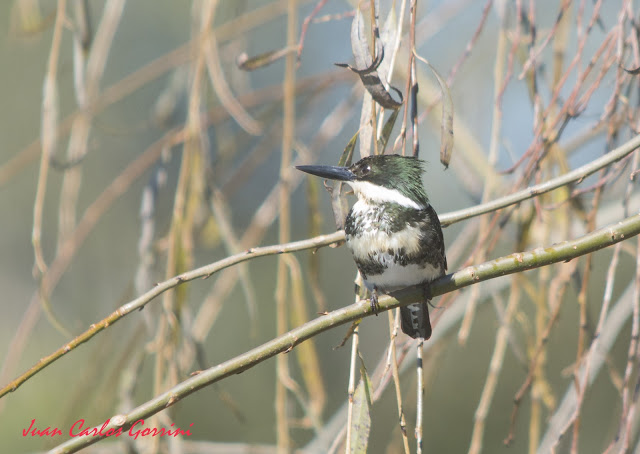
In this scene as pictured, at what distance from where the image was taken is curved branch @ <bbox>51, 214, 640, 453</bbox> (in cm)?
132

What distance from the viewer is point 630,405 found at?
162cm

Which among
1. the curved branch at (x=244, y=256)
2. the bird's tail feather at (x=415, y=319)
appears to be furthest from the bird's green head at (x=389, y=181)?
the curved branch at (x=244, y=256)

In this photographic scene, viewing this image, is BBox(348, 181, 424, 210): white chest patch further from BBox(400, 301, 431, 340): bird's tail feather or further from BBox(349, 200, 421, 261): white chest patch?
BBox(400, 301, 431, 340): bird's tail feather

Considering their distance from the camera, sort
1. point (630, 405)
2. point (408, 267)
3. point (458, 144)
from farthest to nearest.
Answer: point (458, 144)
point (408, 267)
point (630, 405)

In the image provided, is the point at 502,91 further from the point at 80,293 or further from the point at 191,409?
the point at 191,409

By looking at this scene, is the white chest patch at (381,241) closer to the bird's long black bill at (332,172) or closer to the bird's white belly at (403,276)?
the bird's white belly at (403,276)

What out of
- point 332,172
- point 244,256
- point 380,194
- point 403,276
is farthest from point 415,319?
point 244,256

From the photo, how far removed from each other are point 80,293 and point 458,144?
1749mm

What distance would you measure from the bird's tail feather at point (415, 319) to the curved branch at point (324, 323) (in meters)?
0.82

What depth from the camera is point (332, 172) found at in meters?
2.12

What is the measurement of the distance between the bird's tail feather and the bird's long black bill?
17.1 inches

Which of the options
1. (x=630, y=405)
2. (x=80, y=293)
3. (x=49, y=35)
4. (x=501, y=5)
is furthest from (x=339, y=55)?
(x=49, y=35)

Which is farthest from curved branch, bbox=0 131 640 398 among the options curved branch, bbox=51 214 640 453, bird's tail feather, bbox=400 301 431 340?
bird's tail feather, bbox=400 301 431 340

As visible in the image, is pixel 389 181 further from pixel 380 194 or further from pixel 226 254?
pixel 226 254
